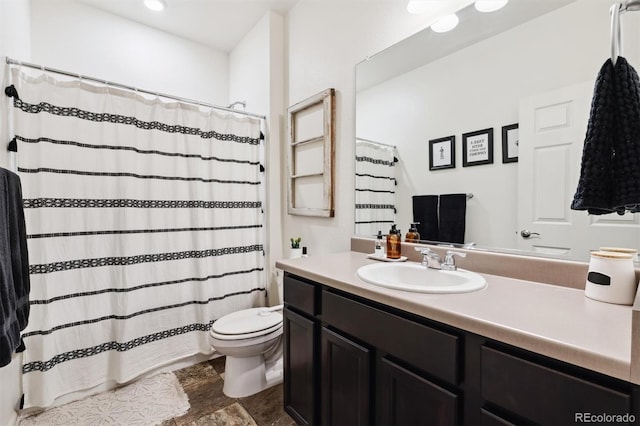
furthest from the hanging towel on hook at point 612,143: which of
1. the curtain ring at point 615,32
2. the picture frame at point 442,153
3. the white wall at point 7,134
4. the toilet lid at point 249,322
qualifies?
the white wall at point 7,134

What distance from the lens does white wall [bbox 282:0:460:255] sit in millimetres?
1625

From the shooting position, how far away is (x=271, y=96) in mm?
2373

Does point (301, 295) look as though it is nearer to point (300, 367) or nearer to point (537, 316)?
point (300, 367)

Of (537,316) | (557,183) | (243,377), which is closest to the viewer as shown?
(537,316)

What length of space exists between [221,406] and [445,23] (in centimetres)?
235

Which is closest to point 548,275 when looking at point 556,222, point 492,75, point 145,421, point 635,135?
point 556,222

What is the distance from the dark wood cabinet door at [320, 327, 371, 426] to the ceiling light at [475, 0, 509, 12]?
1.49 metres

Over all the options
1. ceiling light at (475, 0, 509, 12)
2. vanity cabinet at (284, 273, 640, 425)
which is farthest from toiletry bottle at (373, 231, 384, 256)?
ceiling light at (475, 0, 509, 12)

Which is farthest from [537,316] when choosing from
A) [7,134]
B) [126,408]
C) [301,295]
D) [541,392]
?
[7,134]

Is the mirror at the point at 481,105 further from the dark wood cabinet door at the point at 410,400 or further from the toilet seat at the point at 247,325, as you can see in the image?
the toilet seat at the point at 247,325

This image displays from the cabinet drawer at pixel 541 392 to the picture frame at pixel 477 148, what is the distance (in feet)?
2.76

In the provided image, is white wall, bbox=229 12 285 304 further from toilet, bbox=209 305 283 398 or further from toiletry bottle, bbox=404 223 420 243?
toiletry bottle, bbox=404 223 420 243

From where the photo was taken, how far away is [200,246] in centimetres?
211

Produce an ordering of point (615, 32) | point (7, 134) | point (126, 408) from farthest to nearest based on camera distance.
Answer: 1. point (126, 408)
2. point (7, 134)
3. point (615, 32)
